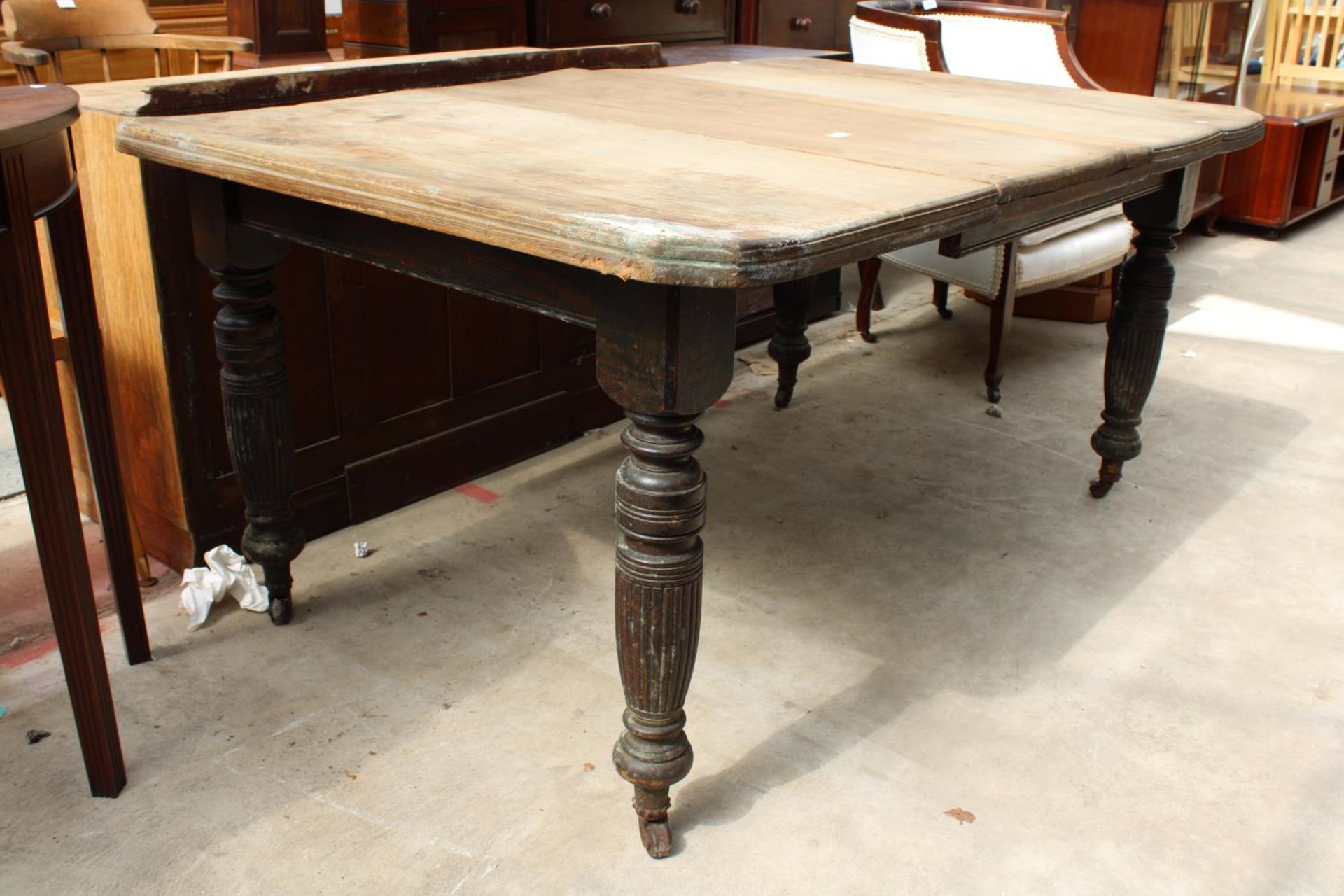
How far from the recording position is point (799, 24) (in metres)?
3.96

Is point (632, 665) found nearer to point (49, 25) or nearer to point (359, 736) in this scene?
point (359, 736)

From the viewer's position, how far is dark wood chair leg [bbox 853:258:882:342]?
3.69 metres

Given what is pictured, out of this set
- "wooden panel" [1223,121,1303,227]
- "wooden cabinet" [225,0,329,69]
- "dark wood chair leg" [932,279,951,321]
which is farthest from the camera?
"wooden panel" [1223,121,1303,227]

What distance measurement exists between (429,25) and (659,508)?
1722 millimetres

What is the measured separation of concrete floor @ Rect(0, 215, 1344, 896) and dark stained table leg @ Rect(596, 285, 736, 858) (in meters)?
0.15

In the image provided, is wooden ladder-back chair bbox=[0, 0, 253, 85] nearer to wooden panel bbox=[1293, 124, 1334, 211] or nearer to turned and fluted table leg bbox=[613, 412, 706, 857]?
turned and fluted table leg bbox=[613, 412, 706, 857]

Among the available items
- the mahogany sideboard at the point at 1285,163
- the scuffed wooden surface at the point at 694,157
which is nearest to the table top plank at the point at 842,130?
the scuffed wooden surface at the point at 694,157

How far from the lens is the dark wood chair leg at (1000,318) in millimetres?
3186

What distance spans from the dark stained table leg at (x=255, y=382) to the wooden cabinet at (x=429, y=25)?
0.84 meters

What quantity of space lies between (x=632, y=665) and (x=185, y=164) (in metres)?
0.92

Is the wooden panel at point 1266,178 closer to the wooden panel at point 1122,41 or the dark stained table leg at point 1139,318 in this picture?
the wooden panel at point 1122,41

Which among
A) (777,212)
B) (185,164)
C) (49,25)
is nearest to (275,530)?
(185,164)

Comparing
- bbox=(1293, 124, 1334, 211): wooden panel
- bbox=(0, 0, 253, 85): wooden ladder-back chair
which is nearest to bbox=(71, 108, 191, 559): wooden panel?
bbox=(0, 0, 253, 85): wooden ladder-back chair

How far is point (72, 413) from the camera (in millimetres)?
2389
